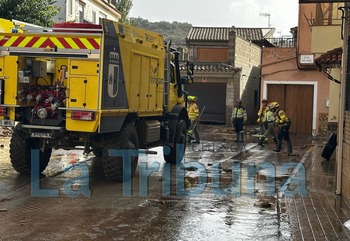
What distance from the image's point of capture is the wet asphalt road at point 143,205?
6.16 metres

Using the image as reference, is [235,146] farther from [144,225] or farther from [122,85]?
[144,225]

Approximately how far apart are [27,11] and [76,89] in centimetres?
1047

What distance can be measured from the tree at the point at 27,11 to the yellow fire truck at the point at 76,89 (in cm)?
900

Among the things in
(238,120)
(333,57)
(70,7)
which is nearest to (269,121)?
(238,120)

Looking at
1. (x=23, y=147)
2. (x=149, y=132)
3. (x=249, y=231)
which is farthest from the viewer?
(x=149, y=132)

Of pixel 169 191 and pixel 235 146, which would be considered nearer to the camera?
pixel 169 191

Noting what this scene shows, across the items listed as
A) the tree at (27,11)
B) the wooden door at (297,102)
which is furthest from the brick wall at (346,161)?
the wooden door at (297,102)

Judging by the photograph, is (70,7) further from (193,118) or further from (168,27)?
(168,27)

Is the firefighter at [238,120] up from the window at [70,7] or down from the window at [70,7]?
down

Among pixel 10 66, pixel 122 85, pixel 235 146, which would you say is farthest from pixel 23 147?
pixel 235 146

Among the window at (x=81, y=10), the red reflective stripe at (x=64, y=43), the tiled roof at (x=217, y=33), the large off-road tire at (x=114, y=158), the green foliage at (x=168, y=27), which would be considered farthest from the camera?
the green foliage at (x=168, y=27)

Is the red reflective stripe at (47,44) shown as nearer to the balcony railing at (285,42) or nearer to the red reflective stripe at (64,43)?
the red reflective stripe at (64,43)

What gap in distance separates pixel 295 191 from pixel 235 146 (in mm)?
8296

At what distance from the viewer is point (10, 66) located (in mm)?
9008
